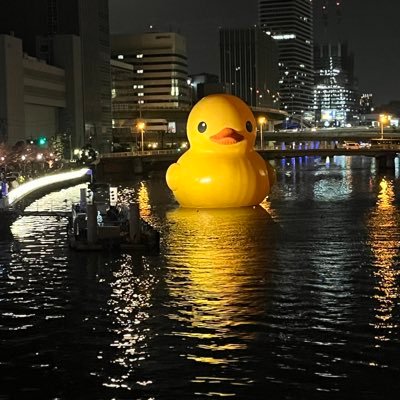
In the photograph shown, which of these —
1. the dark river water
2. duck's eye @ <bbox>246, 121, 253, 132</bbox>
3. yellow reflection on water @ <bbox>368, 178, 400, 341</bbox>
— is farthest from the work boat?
duck's eye @ <bbox>246, 121, 253, 132</bbox>

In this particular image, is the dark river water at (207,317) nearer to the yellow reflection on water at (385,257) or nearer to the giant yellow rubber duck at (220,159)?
the yellow reflection on water at (385,257)

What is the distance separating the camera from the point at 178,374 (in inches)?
483

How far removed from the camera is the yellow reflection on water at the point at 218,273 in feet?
48.1

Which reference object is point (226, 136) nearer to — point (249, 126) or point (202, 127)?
point (202, 127)

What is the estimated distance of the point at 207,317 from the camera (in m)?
15.7

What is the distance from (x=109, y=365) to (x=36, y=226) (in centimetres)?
2028

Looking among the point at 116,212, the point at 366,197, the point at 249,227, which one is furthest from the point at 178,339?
the point at 366,197

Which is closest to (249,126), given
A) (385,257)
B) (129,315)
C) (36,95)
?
(385,257)

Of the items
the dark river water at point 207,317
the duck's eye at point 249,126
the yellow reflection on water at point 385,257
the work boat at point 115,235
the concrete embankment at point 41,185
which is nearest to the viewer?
the dark river water at point 207,317

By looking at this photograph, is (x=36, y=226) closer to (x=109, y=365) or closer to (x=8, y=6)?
(x=109, y=365)

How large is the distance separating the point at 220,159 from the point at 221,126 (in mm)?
1437

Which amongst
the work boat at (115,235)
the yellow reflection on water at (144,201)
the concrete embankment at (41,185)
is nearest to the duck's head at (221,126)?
the yellow reflection on water at (144,201)

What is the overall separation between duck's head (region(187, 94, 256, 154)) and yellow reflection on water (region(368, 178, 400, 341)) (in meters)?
6.72

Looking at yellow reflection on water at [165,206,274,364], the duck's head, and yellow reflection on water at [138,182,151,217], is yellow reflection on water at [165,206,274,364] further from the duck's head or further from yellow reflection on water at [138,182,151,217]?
yellow reflection on water at [138,182,151,217]
